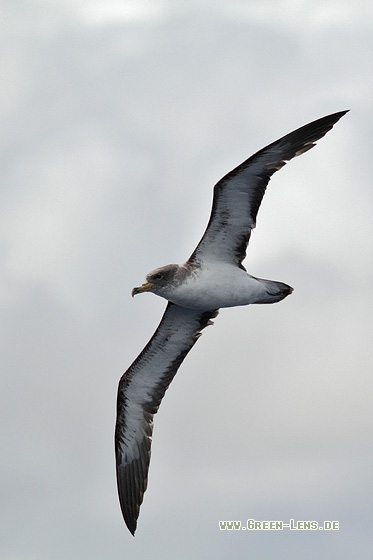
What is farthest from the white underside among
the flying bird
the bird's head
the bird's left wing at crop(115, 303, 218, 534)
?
the bird's left wing at crop(115, 303, 218, 534)

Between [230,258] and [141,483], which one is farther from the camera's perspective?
[141,483]

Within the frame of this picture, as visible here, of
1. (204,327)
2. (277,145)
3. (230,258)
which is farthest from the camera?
(204,327)

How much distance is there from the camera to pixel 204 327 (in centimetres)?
2666

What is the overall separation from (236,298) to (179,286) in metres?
1.49

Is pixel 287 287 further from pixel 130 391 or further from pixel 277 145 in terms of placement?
pixel 130 391

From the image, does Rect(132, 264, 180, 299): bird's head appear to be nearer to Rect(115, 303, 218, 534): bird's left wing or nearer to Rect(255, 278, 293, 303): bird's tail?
Rect(255, 278, 293, 303): bird's tail

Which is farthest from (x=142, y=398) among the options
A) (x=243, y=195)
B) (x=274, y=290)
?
(x=243, y=195)

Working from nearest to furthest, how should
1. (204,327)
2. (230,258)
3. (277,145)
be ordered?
1. (277,145)
2. (230,258)
3. (204,327)

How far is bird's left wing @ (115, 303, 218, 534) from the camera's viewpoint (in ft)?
87.4

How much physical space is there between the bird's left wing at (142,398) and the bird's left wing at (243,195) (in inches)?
98.7

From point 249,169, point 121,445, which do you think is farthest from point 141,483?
point 249,169

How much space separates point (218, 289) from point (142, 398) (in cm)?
499

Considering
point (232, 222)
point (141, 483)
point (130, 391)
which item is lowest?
point (141, 483)

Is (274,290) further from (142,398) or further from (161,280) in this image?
(142,398)
